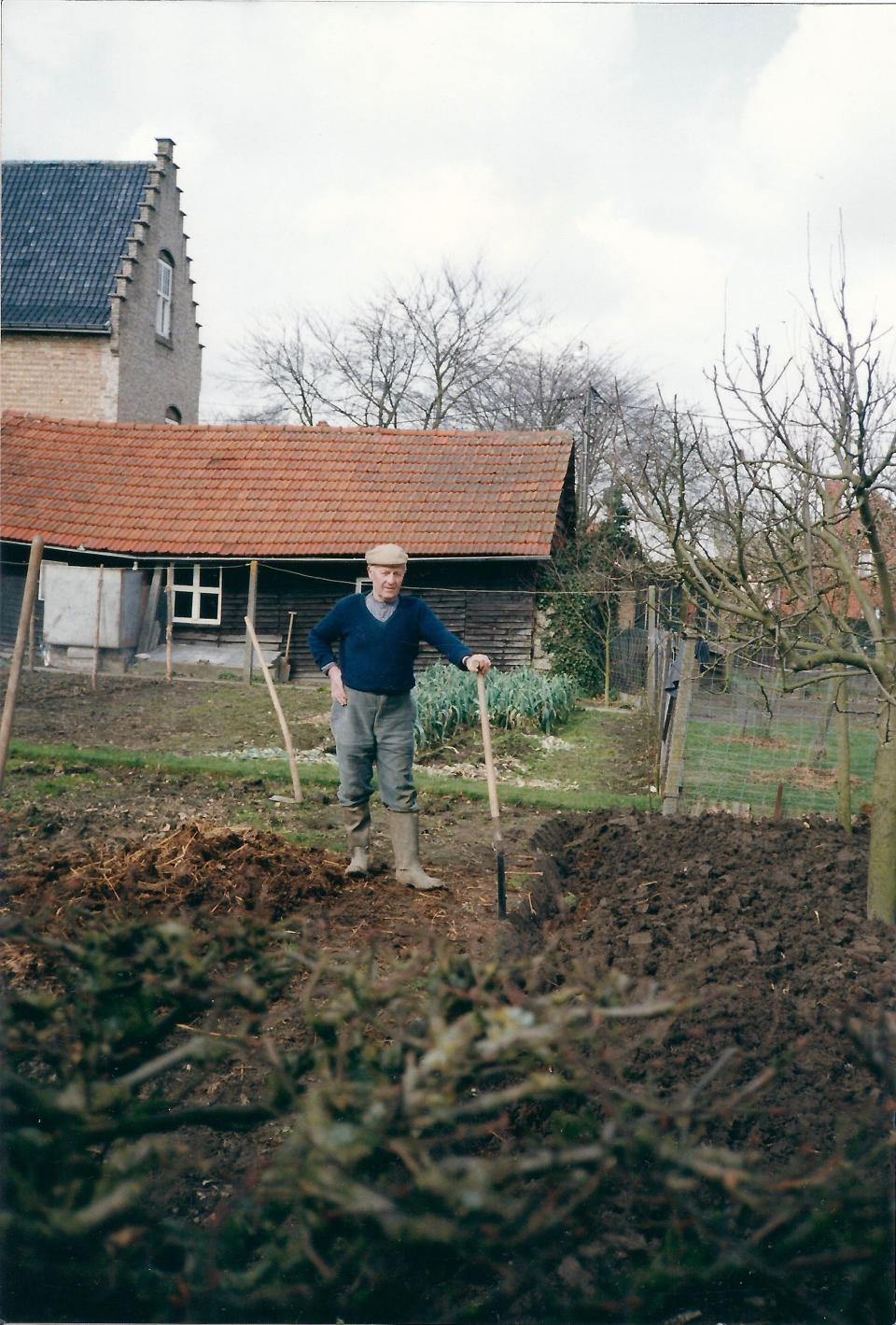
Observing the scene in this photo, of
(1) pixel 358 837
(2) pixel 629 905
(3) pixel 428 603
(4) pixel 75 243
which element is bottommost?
(2) pixel 629 905

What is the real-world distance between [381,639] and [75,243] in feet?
52.7

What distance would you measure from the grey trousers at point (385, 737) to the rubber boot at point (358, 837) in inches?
7.8

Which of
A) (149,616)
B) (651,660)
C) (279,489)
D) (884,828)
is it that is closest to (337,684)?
(884,828)

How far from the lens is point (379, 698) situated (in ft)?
18.1

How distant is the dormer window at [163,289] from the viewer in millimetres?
18797

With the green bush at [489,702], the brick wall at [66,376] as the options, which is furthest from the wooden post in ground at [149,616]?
the brick wall at [66,376]

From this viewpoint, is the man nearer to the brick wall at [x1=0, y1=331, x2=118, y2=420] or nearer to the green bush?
the green bush

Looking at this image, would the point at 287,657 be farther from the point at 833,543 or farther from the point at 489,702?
the point at 833,543

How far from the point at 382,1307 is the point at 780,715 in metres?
9.96

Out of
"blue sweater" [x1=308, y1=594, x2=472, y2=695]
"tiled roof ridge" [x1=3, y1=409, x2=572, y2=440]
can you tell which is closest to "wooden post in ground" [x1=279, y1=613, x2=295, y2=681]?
"tiled roof ridge" [x1=3, y1=409, x2=572, y2=440]

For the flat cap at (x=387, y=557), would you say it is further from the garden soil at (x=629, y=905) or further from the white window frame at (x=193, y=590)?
the white window frame at (x=193, y=590)

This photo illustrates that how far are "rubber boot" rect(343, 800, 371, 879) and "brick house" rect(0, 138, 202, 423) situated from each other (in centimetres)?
1396

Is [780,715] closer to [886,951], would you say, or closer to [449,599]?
[449,599]

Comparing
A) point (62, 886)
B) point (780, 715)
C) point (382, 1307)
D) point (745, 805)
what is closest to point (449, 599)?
point (780, 715)
